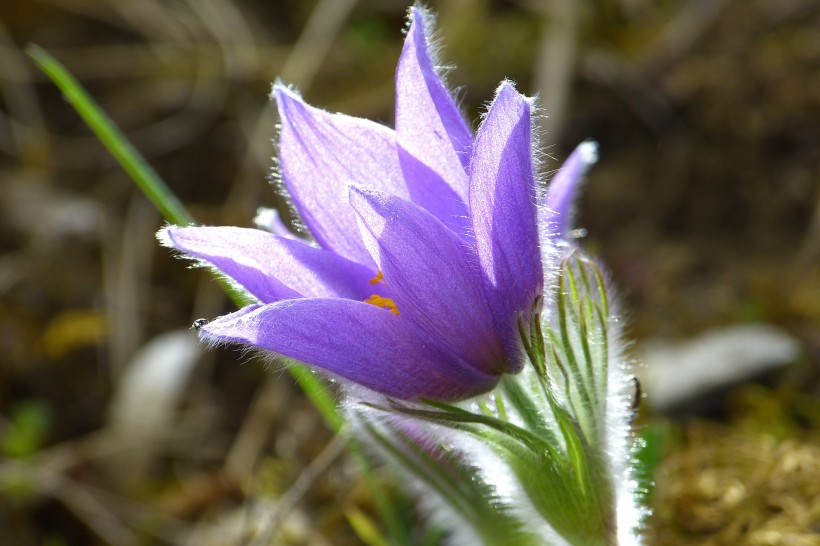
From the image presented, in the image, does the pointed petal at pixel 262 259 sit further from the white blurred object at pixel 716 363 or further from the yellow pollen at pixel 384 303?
the white blurred object at pixel 716 363

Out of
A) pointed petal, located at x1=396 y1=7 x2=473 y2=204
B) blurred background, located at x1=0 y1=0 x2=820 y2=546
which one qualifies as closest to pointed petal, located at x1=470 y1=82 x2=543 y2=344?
pointed petal, located at x1=396 y1=7 x2=473 y2=204

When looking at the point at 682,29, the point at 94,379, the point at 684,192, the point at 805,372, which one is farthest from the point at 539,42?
the point at 94,379

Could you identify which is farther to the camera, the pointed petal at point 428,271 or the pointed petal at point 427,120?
the pointed petal at point 427,120

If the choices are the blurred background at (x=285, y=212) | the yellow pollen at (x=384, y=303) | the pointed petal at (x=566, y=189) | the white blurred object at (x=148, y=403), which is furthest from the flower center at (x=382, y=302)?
the white blurred object at (x=148, y=403)

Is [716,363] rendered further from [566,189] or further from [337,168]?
[337,168]

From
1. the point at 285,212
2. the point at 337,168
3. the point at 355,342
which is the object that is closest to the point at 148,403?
the point at 285,212

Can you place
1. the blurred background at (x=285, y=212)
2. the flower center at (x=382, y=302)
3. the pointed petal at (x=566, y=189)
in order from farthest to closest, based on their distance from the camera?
the blurred background at (x=285, y=212) → the pointed petal at (x=566, y=189) → the flower center at (x=382, y=302)

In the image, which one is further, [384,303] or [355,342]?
[384,303]
